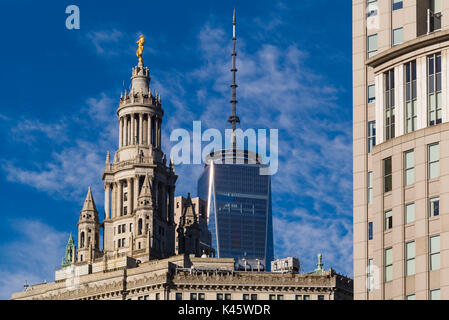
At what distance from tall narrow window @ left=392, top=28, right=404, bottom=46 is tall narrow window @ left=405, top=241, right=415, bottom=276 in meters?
18.9

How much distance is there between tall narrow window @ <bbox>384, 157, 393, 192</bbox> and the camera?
94.9 meters

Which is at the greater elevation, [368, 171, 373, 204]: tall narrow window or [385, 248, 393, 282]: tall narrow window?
[368, 171, 373, 204]: tall narrow window

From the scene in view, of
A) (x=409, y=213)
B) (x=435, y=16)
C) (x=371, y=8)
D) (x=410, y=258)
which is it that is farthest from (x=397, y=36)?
(x=410, y=258)

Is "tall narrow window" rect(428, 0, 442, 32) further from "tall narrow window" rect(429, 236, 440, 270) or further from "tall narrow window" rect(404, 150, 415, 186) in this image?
"tall narrow window" rect(429, 236, 440, 270)

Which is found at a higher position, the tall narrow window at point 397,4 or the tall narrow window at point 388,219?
the tall narrow window at point 397,4

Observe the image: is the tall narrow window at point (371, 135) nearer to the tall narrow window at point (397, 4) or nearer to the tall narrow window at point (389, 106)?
the tall narrow window at point (389, 106)

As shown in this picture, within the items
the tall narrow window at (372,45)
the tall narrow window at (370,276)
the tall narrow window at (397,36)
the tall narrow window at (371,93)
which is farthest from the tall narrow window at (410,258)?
the tall narrow window at (372,45)

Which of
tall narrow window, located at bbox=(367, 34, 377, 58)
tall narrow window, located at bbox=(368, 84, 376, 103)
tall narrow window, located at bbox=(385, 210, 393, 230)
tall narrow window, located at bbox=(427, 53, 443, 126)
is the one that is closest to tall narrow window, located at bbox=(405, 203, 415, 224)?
tall narrow window, located at bbox=(385, 210, 393, 230)

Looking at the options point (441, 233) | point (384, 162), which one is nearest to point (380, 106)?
point (384, 162)

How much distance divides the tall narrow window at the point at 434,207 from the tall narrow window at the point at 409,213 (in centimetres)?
166

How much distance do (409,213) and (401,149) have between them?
535cm

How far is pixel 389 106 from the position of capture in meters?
98.1

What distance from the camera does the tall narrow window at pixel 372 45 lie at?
4043 inches

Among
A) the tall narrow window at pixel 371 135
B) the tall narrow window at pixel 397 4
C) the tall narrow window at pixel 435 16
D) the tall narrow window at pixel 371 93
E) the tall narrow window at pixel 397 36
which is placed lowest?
the tall narrow window at pixel 371 135
